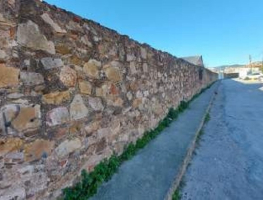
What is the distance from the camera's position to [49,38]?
239 centimetres

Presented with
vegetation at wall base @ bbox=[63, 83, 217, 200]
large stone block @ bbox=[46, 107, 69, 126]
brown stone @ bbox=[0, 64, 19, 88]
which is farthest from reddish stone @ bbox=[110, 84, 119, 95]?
brown stone @ bbox=[0, 64, 19, 88]

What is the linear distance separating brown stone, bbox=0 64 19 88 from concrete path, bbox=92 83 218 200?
1525mm

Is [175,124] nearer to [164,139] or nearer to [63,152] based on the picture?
[164,139]

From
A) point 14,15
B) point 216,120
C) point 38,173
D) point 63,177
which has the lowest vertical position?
point 216,120

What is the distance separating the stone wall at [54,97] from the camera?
199 cm

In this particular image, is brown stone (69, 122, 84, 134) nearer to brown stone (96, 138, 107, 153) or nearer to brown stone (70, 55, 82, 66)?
brown stone (96, 138, 107, 153)

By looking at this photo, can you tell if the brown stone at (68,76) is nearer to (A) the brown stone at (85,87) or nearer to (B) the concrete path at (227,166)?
(A) the brown stone at (85,87)

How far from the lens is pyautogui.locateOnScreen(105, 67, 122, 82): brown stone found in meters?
3.44

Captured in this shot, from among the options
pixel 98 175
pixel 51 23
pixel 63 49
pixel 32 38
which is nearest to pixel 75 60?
pixel 63 49

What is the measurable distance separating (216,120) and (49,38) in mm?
7041

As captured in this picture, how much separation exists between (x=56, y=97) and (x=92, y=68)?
77cm

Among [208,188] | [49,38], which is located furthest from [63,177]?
[208,188]

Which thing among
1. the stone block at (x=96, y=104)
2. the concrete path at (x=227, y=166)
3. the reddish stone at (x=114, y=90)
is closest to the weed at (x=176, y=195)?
the concrete path at (x=227, y=166)

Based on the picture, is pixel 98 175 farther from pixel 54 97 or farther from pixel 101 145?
pixel 54 97
